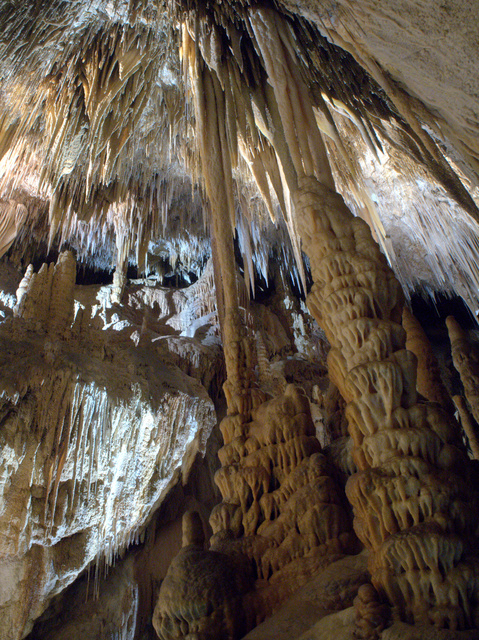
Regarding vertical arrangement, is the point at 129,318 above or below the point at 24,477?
above

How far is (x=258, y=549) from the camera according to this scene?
3.68m

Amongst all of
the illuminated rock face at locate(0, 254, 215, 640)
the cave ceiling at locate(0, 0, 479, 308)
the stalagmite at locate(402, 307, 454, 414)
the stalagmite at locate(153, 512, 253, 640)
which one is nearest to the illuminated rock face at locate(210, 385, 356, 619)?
the stalagmite at locate(153, 512, 253, 640)

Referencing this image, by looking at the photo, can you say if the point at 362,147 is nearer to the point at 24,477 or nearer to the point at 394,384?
the point at 394,384

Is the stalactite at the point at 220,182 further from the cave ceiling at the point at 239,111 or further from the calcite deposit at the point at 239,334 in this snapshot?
the cave ceiling at the point at 239,111

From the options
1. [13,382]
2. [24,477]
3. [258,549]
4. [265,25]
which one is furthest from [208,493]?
[265,25]

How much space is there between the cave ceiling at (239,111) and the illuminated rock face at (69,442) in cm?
249

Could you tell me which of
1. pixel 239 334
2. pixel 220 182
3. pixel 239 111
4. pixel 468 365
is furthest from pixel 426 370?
pixel 239 111

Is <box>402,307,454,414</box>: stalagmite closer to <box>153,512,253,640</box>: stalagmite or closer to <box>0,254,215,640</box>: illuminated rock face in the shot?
<box>153,512,253,640</box>: stalagmite

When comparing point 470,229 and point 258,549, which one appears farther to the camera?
point 470,229

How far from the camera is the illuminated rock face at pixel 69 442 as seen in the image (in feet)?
21.1

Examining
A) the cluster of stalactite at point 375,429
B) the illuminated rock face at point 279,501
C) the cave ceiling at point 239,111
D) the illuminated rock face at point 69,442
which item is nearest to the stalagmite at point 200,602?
the illuminated rock face at point 279,501

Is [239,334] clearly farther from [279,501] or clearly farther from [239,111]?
[239,111]

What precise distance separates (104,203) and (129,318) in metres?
3.20

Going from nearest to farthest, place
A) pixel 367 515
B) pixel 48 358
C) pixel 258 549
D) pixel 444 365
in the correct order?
pixel 367 515 < pixel 258 549 < pixel 48 358 < pixel 444 365
